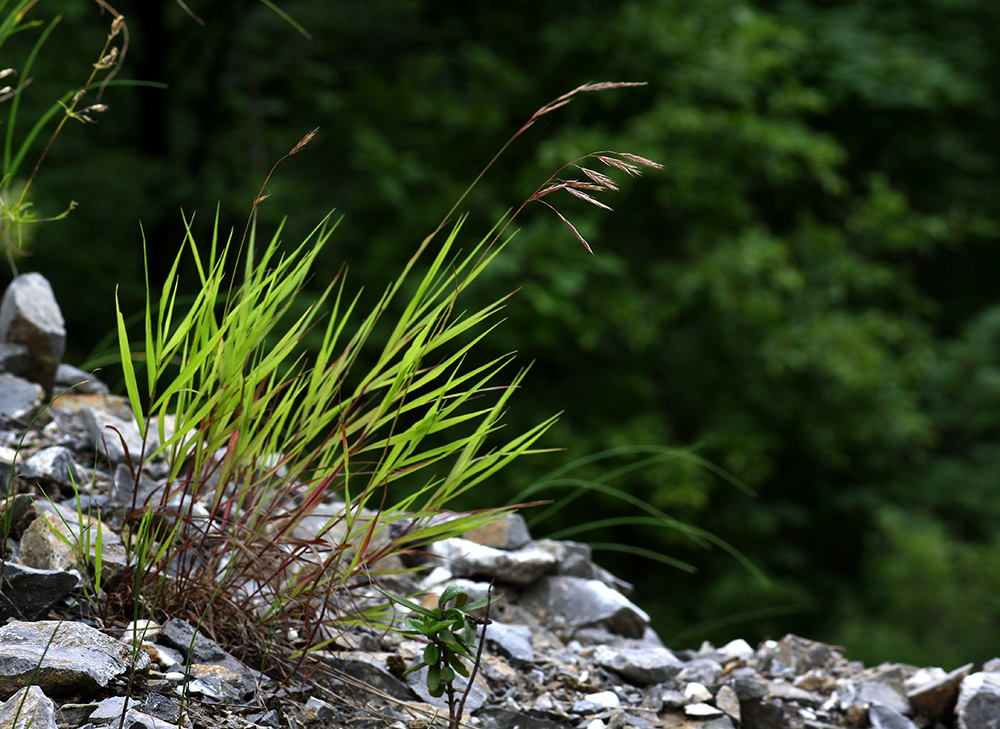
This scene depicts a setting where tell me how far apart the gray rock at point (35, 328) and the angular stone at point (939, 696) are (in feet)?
5.96

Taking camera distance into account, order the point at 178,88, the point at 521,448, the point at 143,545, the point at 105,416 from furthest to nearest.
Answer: the point at 178,88 → the point at 105,416 → the point at 521,448 → the point at 143,545

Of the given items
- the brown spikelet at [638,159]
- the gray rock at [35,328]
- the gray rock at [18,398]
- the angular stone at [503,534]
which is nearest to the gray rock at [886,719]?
the angular stone at [503,534]

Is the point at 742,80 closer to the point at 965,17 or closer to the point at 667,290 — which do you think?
the point at 667,290

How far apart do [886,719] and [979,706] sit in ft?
0.47

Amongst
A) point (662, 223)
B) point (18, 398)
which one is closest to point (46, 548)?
point (18, 398)

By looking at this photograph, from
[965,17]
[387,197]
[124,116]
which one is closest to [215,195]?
[387,197]

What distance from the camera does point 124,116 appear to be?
5465 millimetres

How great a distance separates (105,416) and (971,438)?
19.8 ft

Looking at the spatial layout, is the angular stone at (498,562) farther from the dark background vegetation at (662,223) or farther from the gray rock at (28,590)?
the dark background vegetation at (662,223)

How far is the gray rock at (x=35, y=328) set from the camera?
6.07ft

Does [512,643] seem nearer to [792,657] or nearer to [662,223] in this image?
[792,657]

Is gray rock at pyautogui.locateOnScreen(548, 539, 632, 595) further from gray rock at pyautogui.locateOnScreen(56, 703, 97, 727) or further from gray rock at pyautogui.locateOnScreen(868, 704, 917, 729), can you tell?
gray rock at pyautogui.locateOnScreen(56, 703, 97, 727)

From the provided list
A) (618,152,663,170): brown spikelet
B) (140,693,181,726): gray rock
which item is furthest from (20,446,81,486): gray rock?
(618,152,663,170): brown spikelet

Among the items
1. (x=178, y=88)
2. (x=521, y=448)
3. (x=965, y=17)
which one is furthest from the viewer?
(x=965, y=17)
